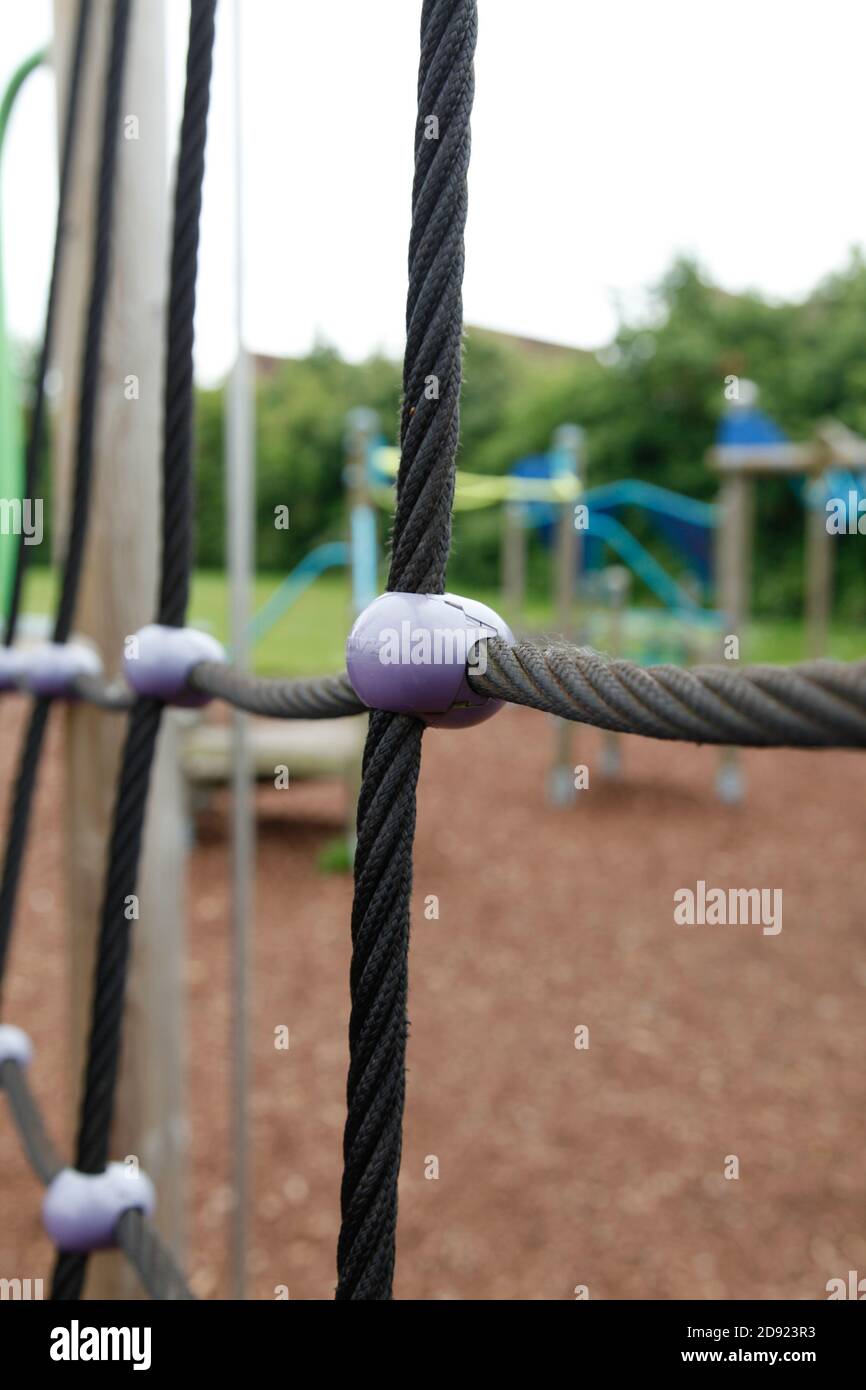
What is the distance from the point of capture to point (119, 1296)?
0.96 m

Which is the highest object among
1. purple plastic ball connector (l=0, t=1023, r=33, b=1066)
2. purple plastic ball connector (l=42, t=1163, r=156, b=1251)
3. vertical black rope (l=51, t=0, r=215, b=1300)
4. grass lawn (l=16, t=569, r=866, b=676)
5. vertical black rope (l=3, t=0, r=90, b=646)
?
grass lawn (l=16, t=569, r=866, b=676)

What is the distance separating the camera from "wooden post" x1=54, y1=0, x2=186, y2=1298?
0.95 meters

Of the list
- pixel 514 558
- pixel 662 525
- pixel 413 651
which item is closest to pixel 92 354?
pixel 413 651

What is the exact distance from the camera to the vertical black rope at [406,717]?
457 mm

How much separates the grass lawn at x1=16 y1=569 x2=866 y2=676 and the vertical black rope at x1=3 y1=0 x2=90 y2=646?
193 inches

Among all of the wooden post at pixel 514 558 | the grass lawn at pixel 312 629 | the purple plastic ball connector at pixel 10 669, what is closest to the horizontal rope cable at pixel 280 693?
the purple plastic ball connector at pixel 10 669

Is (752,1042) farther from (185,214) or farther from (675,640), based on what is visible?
(675,640)

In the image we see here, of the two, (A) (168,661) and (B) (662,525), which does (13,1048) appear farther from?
(B) (662,525)

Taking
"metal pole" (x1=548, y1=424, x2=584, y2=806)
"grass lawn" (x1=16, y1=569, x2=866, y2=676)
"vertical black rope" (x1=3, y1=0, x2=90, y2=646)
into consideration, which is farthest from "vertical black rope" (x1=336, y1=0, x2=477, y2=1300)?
"grass lawn" (x1=16, y1=569, x2=866, y2=676)

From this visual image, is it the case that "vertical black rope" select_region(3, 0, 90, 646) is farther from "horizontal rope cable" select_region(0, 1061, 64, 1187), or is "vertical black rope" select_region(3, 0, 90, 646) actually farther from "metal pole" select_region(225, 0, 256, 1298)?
"horizontal rope cable" select_region(0, 1061, 64, 1187)

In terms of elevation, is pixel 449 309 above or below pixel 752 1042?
above

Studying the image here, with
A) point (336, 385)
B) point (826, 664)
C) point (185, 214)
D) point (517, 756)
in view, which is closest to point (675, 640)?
point (517, 756)

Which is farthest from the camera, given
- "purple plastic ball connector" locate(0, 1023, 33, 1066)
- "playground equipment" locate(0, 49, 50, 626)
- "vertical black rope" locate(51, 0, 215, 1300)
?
"playground equipment" locate(0, 49, 50, 626)
